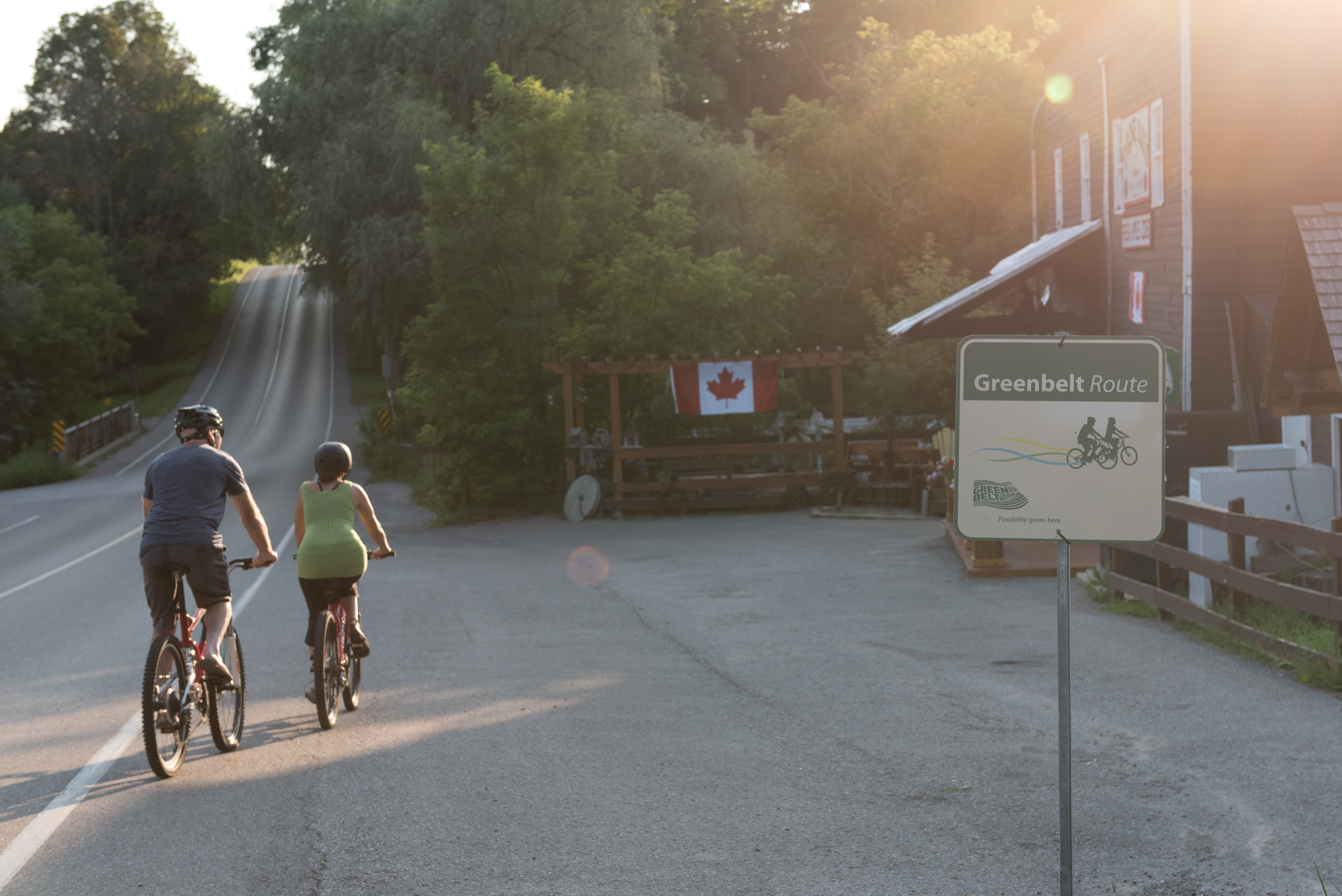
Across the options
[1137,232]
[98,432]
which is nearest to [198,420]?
[1137,232]

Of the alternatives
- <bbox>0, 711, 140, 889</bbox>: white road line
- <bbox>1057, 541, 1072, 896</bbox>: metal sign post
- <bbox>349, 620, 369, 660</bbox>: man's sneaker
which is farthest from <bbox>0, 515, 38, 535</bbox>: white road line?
<bbox>1057, 541, 1072, 896</bbox>: metal sign post

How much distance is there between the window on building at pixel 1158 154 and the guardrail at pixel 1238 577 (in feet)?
20.6

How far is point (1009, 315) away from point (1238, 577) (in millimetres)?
10924

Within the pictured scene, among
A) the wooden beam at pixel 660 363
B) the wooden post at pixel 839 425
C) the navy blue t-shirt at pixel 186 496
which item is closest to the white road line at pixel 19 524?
the wooden beam at pixel 660 363

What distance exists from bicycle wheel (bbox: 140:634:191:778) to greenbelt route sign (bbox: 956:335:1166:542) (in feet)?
13.8

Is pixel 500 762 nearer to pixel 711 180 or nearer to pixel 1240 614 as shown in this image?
pixel 1240 614

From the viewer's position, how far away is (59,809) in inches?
235

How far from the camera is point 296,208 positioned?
38.1 meters

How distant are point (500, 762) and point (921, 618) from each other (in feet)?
18.7

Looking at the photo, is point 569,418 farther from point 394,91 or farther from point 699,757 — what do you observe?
point 699,757

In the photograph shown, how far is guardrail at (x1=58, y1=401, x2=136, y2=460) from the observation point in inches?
1917

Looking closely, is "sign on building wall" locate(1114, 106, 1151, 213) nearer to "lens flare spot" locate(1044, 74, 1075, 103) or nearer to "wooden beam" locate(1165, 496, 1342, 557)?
"lens flare spot" locate(1044, 74, 1075, 103)

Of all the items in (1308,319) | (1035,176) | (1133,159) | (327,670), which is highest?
(1035,176)

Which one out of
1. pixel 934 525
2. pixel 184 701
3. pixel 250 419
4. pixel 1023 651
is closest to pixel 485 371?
pixel 934 525
